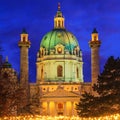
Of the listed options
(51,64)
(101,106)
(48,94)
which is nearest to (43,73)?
(51,64)

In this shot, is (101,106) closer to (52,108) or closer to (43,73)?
(52,108)

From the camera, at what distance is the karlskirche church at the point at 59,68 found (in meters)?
126

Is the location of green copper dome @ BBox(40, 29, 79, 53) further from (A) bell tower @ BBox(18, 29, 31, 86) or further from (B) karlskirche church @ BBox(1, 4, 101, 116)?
(A) bell tower @ BBox(18, 29, 31, 86)

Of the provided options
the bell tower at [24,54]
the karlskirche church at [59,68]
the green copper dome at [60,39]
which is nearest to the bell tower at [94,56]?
the karlskirche church at [59,68]

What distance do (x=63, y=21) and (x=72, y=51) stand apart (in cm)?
993

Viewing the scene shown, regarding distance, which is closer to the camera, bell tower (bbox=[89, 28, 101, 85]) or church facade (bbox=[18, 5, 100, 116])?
bell tower (bbox=[89, 28, 101, 85])

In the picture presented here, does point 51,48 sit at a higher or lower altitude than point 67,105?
higher

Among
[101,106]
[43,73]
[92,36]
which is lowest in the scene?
[101,106]

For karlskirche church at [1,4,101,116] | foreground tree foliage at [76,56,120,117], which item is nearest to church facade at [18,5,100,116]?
karlskirche church at [1,4,101,116]

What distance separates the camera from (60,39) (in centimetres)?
13938

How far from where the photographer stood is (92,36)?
5108 inches

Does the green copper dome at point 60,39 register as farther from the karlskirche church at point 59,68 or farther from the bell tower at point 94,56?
the bell tower at point 94,56

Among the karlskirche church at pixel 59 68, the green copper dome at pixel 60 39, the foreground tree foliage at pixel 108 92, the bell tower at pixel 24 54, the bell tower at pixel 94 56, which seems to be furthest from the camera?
the green copper dome at pixel 60 39

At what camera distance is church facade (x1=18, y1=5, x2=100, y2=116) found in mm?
126438
